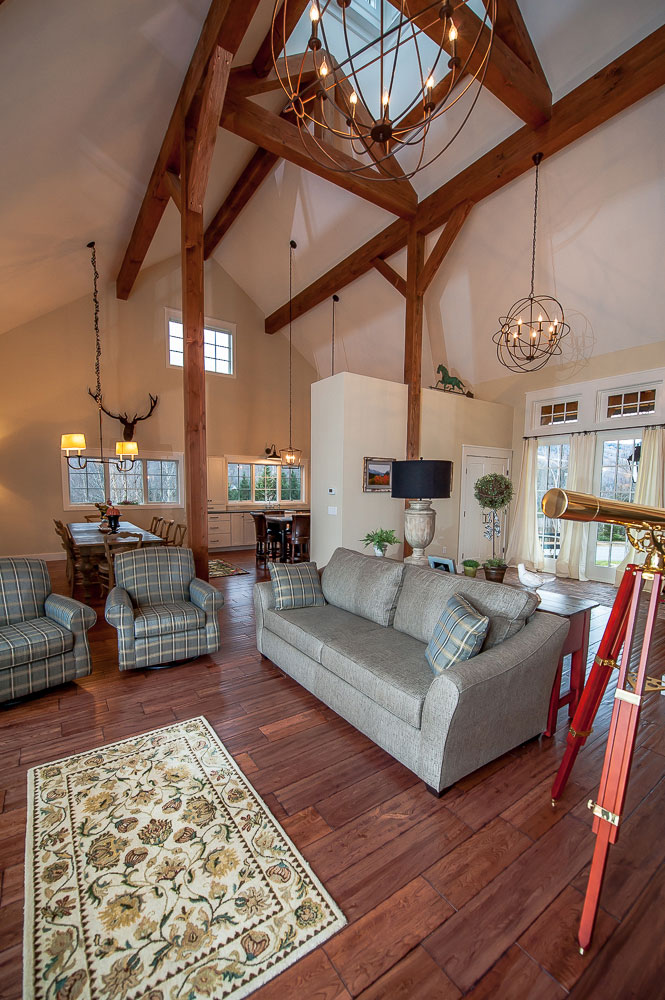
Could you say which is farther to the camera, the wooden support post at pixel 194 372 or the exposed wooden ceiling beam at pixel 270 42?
the wooden support post at pixel 194 372

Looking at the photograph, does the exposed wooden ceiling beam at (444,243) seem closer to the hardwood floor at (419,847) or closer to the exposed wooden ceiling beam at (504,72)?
the exposed wooden ceiling beam at (504,72)

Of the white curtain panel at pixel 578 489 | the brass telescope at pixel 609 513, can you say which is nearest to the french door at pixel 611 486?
the white curtain panel at pixel 578 489

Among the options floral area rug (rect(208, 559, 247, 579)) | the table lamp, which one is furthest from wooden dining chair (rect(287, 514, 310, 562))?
the table lamp

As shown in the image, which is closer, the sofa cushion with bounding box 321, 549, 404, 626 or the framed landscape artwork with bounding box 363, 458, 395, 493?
the sofa cushion with bounding box 321, 549, 404, 626

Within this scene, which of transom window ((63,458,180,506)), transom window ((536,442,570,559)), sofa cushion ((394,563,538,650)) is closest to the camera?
sofa cushion ((394,563,538,650))

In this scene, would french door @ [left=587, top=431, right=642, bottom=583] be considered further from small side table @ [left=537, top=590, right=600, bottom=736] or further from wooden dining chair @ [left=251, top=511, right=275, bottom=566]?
wooden dining chair @ [left=251, top=511, right=275, bottom=566]

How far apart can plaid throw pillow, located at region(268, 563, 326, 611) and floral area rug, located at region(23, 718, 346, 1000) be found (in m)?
1.19

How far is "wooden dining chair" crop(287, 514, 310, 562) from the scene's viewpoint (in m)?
6.37

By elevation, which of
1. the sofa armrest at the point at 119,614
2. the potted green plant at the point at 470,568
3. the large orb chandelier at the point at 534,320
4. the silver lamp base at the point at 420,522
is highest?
the large orb chandelier at the point at 534,320

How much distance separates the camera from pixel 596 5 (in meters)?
3.54

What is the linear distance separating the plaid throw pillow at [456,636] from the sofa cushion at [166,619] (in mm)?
1861

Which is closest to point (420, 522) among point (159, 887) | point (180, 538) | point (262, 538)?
point (159, 887)

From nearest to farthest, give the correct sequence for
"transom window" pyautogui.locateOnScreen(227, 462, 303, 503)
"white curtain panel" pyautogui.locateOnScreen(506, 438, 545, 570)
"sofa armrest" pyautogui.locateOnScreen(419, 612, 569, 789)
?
"sofa armrest" pyautogui.locateOnScreen(419, 612, 569, 789) → "white curtain panel" pyautogui.locateOnScreen(506, 438, 545, 570) → "transom window" pyautogui.locateOnScreen(227, 462, 303, 503)

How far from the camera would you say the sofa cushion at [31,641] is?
2514mm
